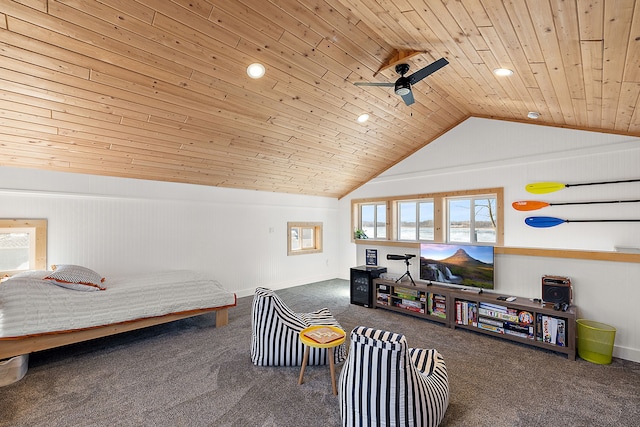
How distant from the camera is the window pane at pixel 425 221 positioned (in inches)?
224

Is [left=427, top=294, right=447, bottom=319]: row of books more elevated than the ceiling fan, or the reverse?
the ceiling fan

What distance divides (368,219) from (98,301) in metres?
5.26

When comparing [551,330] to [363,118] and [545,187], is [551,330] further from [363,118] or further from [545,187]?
[363,118]

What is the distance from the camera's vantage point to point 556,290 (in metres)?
3.57

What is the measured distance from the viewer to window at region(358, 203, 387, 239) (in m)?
6.68

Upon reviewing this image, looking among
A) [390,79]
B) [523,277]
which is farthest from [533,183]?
[390,79]

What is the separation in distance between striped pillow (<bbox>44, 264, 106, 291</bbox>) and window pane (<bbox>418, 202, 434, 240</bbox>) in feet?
16.8

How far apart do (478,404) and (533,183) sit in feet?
10.8

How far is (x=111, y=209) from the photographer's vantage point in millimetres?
4512

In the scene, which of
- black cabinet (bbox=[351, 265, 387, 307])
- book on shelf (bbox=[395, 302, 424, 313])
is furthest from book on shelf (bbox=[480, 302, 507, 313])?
black cabinet (bbox=[351, 265, 387, 307])

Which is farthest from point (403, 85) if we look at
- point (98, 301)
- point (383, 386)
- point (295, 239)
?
point (295, 239)

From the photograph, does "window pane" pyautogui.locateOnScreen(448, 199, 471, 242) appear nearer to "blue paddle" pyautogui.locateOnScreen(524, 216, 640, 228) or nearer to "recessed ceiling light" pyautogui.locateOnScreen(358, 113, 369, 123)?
"blue paddle" pyautogui.locateOnScreen(524, 216, 640, 228)

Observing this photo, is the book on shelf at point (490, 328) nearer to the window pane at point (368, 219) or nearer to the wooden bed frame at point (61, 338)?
the window pane at point (368, 219)

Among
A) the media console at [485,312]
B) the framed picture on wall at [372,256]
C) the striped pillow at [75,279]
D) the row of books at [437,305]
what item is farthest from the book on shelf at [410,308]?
the striped pillow at [75,279]
